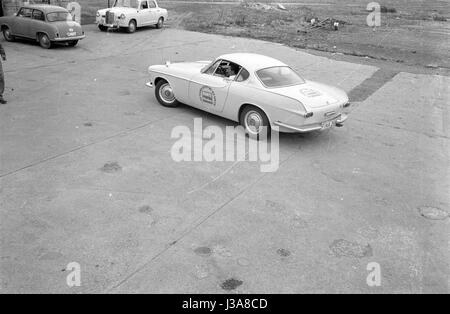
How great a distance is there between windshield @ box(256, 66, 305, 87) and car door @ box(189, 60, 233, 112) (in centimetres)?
65

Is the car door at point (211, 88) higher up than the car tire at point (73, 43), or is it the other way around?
the car tire at point (73, 43)

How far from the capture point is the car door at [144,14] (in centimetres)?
2026

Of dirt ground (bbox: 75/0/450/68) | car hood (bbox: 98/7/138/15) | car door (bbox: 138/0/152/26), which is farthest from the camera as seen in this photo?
car door (bbox: 138/0/152/26)

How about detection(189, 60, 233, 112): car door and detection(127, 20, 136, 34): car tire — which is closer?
detection(189, 60, 233, 112): car door

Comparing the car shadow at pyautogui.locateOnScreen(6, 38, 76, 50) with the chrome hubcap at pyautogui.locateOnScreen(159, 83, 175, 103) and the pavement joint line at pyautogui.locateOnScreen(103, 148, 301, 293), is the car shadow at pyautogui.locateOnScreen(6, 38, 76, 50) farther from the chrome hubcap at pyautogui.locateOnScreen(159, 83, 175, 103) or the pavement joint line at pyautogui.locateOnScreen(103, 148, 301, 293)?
the pavement joint line at pyautogui.locateOnScreen(103, 148, 301, 293)

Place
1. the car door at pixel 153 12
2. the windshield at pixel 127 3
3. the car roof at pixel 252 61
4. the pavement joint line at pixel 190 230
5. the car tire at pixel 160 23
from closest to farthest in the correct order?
the pavement joint line at pixel 190 230 < the car roof at pixel 252 61 < the windshield at pixel 127 3 < the car door at pixel 153 12 < the car tire at pixel 160 23

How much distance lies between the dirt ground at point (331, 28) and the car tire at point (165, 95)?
35.4ft

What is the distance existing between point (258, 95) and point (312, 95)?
3.26ft

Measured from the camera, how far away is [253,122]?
8.17 meters

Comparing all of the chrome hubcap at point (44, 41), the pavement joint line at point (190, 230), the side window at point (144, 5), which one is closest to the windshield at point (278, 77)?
the pavement joint line at point (190, 230)

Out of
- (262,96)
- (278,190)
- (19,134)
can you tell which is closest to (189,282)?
(278,190)

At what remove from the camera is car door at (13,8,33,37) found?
619 inches

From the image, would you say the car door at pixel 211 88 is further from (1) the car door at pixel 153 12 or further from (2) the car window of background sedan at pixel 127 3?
(1) the car door at pixel 153 12

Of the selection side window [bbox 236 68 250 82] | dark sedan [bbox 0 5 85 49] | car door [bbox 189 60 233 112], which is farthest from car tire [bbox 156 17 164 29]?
side window [bbox 236 68 250 82]
